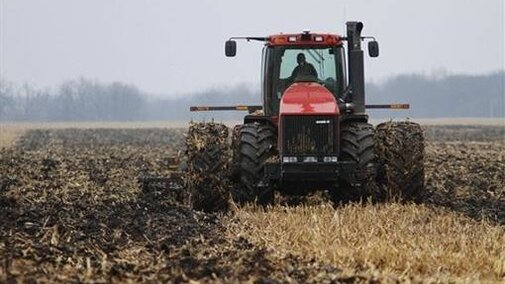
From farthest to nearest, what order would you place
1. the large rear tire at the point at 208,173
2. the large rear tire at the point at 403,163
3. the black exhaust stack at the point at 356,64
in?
the black exhaust stack at the point at 356,64, the large rear tire at the point at 403,163, the large rear tire at the point at 208,173

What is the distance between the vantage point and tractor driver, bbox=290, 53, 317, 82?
1493 cm

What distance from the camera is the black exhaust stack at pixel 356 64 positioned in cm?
1485

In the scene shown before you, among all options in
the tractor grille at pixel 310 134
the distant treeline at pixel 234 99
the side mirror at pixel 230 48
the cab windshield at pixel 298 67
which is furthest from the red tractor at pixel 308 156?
the distant treeline at pixel 234 99

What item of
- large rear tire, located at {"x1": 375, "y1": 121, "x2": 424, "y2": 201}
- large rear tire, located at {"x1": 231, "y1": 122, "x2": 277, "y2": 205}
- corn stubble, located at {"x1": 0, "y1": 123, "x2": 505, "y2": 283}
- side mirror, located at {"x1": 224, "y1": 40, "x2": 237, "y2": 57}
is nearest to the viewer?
corn stubble, located at {"x1": 0, "y1": 123, "x2": 505, "y2": 283}

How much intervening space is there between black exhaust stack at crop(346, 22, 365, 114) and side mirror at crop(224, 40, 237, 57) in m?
1.89

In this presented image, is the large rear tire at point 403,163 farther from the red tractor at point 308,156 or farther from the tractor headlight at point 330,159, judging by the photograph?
the tractor headlight at point 330,159

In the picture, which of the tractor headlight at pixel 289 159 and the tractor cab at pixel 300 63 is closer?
the tractor headlight at pixel 289 159

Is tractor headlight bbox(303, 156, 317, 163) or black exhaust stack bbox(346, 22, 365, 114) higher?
black exhaust stack bbox(346, 22, 365, 114)

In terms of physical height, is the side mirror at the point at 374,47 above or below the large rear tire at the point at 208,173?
above

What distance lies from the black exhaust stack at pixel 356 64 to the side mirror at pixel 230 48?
1.89m

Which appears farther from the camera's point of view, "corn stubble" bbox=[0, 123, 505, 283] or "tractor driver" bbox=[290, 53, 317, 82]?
"tractor driver" bbox=[290, 53, 317, 82]

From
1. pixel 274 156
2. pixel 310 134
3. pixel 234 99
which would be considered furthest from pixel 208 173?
pixel 234 99

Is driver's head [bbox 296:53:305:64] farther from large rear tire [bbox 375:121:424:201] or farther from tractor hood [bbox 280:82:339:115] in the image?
large rear tire [bbox 375:121:424:201]

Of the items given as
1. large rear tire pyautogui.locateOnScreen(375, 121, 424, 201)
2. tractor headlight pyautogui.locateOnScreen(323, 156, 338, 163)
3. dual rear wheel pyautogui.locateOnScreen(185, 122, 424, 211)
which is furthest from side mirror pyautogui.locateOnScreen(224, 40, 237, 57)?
large rear tire pyautogui.locateOnScreen(375, 121, 424, 201)
